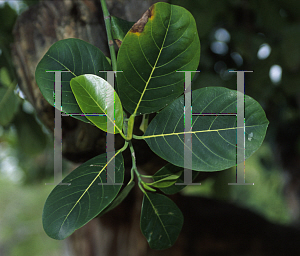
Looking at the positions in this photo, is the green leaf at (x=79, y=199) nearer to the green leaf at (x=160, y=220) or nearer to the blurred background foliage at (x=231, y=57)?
the green leaf at (x=160, y=220)

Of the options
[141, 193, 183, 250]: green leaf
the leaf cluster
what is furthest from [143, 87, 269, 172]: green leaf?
[141, 193, 183, 250]: green leaf

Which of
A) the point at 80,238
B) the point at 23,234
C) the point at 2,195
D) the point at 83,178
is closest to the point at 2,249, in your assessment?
the point at 23,234

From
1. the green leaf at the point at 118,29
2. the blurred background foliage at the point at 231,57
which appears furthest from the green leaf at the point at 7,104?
the green leaf at the point at 118,29

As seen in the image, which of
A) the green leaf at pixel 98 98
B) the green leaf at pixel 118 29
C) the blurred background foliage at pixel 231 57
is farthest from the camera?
the blurred background foliage at pixel 231 57

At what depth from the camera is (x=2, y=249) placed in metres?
2.83

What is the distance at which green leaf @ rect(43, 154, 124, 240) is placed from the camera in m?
0.23

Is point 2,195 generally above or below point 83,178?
below

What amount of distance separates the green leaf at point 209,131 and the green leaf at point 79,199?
0.21 feet

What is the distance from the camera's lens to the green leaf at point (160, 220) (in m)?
0.32

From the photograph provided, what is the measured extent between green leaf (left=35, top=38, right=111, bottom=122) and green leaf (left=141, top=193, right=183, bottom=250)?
0.15 m

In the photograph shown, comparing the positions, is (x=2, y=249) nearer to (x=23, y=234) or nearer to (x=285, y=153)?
(x=23, y=234)

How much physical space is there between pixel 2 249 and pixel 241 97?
356 centimetres

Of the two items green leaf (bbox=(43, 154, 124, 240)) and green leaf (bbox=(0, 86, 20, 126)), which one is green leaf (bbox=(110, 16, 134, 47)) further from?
green leaf (bbox=(0, 86, 20, 126))

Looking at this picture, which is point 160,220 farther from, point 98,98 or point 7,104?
point 7,104
